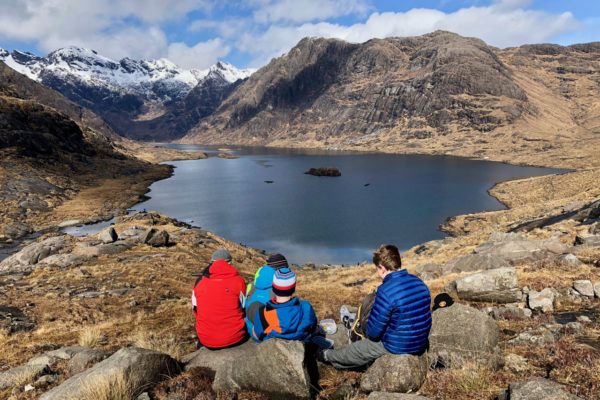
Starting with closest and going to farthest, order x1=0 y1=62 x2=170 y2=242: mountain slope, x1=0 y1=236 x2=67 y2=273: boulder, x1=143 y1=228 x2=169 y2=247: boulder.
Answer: x1=0 y1=236 x2=67 y2=273: boulder < x1=143 y1=228 x2=169 y2=247: boulder < x1=0 y1=62 x2=170 y2=242: mountain slope

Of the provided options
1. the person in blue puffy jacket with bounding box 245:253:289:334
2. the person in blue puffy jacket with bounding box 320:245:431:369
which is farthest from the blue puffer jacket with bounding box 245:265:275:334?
the person in blue puffy jacket with bounding box 320:245:431:369

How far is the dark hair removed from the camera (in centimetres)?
684

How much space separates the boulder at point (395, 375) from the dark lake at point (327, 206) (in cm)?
3983

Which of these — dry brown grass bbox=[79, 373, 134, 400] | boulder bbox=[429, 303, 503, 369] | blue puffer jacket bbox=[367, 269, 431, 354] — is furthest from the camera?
boulder bbox=[429, 303, 503, 369]

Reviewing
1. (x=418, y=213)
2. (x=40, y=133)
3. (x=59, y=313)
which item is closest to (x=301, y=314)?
(x=59, y=313)

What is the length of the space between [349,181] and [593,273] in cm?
10391

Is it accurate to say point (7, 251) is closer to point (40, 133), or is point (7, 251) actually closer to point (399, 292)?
point (399, 292)

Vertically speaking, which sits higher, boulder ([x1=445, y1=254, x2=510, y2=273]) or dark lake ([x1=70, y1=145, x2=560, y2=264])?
boulder ([x1=445, y1=254, x2=510, y2=273])

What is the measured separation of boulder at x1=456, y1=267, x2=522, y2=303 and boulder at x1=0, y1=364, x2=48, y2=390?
13.7 m

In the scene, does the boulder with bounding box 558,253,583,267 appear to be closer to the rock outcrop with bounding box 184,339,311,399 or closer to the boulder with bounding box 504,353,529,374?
the boulder with bounding box 504,353,529,374

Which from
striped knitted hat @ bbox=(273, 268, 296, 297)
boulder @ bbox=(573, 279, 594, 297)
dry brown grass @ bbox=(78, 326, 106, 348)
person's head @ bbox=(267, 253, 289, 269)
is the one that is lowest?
dry brown grass @ bbox=(78, 326, 106, 348)

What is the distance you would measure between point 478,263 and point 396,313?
16.1 m

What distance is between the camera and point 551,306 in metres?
11.9

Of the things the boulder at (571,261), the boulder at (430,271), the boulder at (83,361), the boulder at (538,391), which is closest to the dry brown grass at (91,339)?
the boulder at (83,361)
